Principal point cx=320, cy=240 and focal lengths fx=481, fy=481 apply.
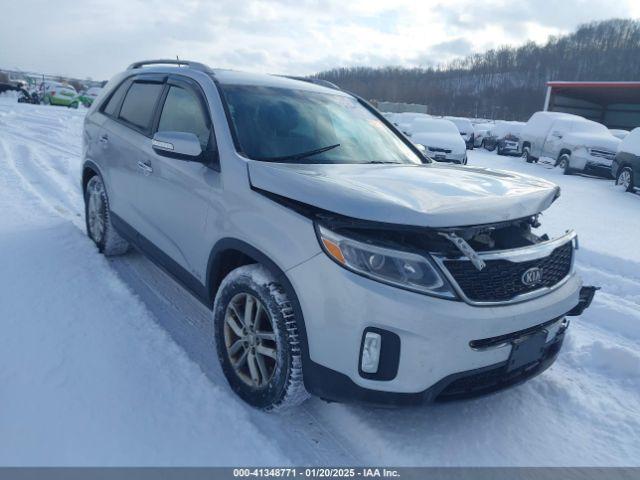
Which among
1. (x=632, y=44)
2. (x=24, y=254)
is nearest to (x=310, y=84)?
(x=24, y=254)

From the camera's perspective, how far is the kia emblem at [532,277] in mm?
2297

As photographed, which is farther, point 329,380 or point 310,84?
point 310,84

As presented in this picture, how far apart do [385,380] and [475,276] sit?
0.60 m

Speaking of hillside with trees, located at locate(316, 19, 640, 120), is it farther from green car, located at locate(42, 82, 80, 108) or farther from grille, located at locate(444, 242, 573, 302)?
grille, located at locate(444, 242, 573, 302)

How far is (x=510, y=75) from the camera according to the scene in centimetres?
9525

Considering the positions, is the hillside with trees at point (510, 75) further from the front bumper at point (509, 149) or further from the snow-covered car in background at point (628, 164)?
the snow-covered car in background at point (628, 164)

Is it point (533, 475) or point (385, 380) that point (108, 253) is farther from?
point (533, 475)

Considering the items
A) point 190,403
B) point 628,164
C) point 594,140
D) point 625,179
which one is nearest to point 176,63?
point 190,403

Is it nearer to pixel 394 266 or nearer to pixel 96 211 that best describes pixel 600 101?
pixel 96 211

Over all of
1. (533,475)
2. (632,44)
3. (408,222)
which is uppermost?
(632,44)

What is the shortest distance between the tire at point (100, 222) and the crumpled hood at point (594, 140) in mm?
14649

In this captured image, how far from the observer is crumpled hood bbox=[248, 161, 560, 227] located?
206cm

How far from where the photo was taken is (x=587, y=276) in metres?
4.95

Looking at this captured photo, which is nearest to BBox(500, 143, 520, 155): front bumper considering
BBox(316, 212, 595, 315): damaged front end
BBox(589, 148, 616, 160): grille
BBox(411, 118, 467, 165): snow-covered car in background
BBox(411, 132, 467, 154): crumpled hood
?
BBox(589, 148, 616, 160): grille
